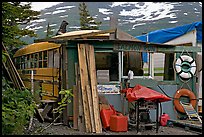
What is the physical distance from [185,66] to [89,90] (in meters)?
3.23

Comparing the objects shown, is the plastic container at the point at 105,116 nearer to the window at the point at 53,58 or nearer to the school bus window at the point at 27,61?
the window at the point at 53,58

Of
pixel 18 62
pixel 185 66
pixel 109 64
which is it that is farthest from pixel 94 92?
pixel 18 62

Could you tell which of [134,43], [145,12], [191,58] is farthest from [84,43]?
[145,12]

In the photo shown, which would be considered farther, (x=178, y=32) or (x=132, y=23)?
(x=132, y=23)

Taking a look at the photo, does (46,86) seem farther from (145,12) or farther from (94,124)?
(145,12)

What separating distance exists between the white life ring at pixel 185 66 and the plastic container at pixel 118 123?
2.57 meters

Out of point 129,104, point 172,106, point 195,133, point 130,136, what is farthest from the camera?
point 172,106

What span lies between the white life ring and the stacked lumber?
2.71 m

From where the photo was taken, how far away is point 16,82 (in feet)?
25.0

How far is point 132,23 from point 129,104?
6090cm

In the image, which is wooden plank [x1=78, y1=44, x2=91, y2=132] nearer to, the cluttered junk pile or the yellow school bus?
the cluttered junk pile

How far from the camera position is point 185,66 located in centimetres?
977

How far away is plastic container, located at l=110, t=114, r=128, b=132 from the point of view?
799 centimetres

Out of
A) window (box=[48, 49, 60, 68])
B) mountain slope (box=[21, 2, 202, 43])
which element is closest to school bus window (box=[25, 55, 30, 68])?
window (box=[48, 49, 60, 68])
